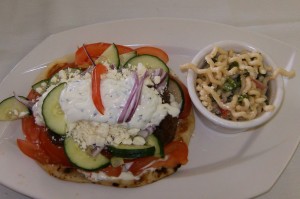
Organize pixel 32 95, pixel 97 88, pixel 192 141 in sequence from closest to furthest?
1. pixel 97 88
2. pixel 192 141
3. pixel 32 95

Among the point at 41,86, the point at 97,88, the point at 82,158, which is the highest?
the point at 97,88

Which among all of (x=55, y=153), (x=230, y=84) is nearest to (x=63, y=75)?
(x=55, y=153)

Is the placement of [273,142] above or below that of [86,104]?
below

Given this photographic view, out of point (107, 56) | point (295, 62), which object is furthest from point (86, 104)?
point (295, 62)

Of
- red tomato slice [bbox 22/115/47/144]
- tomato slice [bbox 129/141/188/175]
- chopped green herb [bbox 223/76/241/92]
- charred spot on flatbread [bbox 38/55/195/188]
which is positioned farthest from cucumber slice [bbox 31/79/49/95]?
chopped green herb [bbox 223/76/241/92]

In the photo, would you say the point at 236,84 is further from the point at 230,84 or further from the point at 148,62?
the point at 148,62

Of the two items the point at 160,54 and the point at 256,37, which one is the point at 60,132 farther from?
the point at 256,37

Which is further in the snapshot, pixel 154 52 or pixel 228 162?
pixel 154 52

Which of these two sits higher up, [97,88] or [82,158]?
[97,88]
